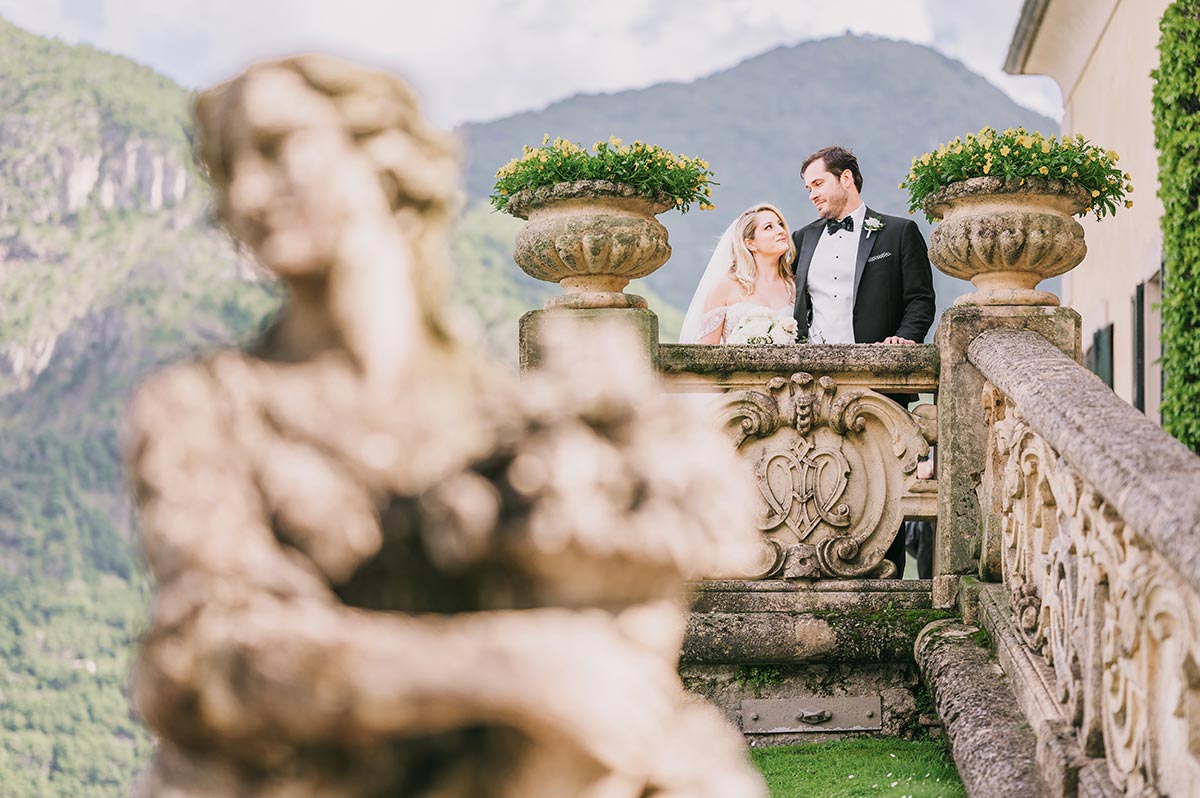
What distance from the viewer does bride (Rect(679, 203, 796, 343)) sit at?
6523 mm

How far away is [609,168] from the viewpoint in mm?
5348

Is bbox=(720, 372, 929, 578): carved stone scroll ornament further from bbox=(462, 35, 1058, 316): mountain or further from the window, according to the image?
bbox=(462, 35, 1058, 316): mountain

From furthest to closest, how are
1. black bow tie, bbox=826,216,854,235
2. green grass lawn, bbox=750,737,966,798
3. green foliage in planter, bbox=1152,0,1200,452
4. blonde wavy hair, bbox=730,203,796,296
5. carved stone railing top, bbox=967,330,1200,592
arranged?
1. green foliage in planter, bbox=1152,0,1200,452
2. blonde wavy hair, bbox=730,203,796,296
3. black bow tie, bbox=826,216,854,235
4. green grass lawn, bbox=750,737,966,798
5. carved stone railing top, bbox=967,330,1200,592

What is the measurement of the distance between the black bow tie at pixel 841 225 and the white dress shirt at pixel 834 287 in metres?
0.02

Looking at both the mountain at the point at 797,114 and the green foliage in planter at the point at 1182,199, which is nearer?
the green foliage in planter at the point at 1182,199

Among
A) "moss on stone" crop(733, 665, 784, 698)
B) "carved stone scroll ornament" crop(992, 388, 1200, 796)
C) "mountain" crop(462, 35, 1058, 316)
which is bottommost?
"moss on stone" crop(733, 665, 784, 698)

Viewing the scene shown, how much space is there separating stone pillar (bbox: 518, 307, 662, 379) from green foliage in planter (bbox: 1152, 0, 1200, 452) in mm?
4837

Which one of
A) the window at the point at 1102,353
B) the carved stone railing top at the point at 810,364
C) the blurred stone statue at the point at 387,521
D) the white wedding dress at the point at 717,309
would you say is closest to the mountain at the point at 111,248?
the window at the point at 1102,353

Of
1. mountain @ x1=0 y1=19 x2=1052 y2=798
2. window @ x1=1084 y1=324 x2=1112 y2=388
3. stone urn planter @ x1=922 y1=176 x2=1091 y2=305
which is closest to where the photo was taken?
stone urn planter @ x1=922 y1=176 x2=1091 y2=305

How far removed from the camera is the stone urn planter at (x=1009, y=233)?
A: 16.7 ft

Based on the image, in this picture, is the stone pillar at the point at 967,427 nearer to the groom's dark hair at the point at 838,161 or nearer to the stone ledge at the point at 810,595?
the stone ledge at the point at 810,595

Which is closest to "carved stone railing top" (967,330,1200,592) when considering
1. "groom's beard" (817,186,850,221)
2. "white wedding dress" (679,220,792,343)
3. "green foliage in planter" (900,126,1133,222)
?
"green foliage in planter" (900,126,1133,222)

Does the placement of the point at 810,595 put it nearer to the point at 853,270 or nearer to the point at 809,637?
the point at 809,637

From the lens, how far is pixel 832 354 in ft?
18.0
